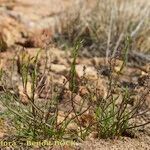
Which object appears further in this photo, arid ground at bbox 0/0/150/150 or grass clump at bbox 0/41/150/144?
arid ground at bbox 0/0/150/150

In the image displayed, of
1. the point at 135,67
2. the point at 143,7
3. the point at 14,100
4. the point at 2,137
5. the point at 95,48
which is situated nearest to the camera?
the point at 2,137

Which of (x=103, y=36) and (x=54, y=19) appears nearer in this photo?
(x=103, y=36)

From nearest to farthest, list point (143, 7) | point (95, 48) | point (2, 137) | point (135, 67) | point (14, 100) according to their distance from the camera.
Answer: point (2, 137)
point (14, 100)
point (135, 67)
point (95, 48)
point (143, 7)

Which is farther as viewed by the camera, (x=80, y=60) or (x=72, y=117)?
(x=80, y=60)

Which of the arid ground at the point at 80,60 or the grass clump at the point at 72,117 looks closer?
the grass clump at the point at 72,117

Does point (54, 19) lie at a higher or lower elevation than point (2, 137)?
higher

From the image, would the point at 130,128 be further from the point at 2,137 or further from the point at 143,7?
the point at 143,7

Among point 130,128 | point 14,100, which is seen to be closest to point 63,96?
point 14,100

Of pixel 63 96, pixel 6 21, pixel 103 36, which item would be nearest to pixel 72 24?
pixel 103 36

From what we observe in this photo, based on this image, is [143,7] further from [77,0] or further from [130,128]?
[130,128]
